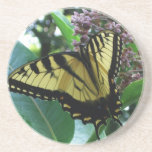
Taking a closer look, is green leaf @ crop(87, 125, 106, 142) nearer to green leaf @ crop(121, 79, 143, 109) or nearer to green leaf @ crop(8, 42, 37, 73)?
green leaf @ crop(121, 79, 143, 109)

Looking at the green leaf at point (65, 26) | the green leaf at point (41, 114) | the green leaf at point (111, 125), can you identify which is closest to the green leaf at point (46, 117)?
the green leaf at point (41, 114)

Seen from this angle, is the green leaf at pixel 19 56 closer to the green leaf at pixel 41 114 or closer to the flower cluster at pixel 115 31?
the green leaf at pixel 41 114

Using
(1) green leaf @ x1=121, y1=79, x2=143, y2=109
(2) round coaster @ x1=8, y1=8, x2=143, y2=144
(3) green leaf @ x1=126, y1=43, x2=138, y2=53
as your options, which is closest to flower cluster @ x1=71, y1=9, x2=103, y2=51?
(2) round coaster @ x1=8, y1=8, x2=143, y2=144

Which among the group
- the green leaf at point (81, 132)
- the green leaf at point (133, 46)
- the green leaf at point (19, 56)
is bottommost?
the green leaf at point (81, 132)

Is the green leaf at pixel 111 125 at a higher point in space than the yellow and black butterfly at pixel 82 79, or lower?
lower

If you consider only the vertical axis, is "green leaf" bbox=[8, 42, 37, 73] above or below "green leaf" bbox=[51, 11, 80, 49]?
below

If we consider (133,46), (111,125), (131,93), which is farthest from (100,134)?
(133,46)

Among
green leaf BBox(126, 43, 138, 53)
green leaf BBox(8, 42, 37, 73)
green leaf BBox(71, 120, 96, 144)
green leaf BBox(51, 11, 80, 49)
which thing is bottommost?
green leaf BBox(71, 120, 96, 144)
